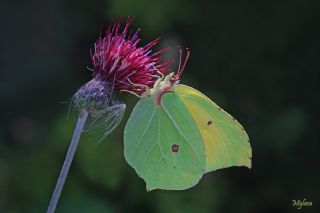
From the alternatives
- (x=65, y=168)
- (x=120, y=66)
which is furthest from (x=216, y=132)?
(x=65, y=168)

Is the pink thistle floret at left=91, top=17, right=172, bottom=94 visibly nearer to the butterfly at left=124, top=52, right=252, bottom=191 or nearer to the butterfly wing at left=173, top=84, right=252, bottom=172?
the butterfly at left=124, top=52, right=252, bottom=191

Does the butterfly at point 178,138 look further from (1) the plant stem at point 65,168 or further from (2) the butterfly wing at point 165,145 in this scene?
(1) the plant stem at point 65,168

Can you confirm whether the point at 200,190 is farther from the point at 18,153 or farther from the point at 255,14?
the point at 255,14

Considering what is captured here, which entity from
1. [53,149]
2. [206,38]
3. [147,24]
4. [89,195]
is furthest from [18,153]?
[206,38]

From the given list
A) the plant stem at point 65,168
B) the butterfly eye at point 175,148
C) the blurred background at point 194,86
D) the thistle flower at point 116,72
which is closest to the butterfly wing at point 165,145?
the butterfly eye at point 175,148

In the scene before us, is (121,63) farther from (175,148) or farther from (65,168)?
(65,168)

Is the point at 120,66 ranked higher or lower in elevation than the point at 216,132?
higher
